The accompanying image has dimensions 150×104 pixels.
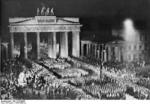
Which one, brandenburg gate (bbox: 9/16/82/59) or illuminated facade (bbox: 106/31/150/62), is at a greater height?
brandenburg gate (bbox: 9/16/82/59)

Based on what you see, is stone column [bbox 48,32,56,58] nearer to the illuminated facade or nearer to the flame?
the illuminated facade

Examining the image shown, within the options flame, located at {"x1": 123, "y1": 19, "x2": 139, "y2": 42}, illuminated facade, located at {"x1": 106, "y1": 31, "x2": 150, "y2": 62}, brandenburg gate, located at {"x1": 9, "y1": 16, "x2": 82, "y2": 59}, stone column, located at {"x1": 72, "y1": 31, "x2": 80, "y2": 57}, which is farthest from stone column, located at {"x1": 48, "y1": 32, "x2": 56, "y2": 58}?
flame, located at {"x1": 123, "y1": 19, "x2": 139, "y2": 42}

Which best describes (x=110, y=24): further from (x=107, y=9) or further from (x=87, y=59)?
(x=87, y=59)

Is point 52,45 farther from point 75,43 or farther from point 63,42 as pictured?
point 75,43

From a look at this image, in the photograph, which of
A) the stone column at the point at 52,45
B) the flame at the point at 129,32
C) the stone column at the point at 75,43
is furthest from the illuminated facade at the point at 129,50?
the stone column at the point at 52,45

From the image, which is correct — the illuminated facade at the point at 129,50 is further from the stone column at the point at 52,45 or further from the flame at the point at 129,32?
the stone column at the point at 52,45

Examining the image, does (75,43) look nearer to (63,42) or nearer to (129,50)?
(63,42)

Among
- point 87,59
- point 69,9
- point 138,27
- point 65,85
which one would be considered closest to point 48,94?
point 65,85

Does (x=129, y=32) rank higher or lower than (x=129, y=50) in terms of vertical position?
higher

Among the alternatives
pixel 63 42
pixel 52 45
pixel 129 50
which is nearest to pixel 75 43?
pixel 63 42
